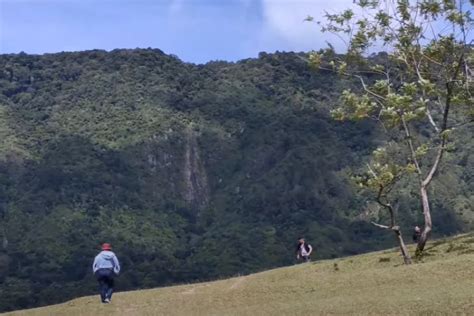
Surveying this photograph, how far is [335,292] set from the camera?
2466 cm

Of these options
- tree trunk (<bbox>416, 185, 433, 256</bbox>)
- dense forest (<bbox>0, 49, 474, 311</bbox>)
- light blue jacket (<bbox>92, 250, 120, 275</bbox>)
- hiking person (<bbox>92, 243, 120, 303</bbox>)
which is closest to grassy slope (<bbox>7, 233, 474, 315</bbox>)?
tree trunk (<bbox>416, 185, 433, 256</bbox>)

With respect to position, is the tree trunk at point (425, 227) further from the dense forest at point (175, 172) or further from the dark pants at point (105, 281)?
the dense forest at point (175, 172)

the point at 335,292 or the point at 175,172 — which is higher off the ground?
the point at 175,172

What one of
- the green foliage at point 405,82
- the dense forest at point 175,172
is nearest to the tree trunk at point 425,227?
the green foliage at point 405,82

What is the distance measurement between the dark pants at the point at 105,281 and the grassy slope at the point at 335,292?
0.35 m

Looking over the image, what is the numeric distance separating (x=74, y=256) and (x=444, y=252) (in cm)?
6229

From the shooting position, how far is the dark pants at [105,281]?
84.9 ft

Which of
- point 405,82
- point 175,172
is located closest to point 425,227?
point 405,82

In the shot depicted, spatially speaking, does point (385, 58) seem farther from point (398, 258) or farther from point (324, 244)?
point (324, 244)

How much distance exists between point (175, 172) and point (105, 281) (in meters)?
84.6

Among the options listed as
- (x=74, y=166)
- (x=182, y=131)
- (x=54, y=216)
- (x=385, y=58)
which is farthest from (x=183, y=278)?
(x=385, y=58)

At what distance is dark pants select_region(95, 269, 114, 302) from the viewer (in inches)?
1019

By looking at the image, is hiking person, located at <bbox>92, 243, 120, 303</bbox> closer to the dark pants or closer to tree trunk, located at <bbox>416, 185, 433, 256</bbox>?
the dark pants

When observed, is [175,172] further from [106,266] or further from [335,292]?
[335,292]
